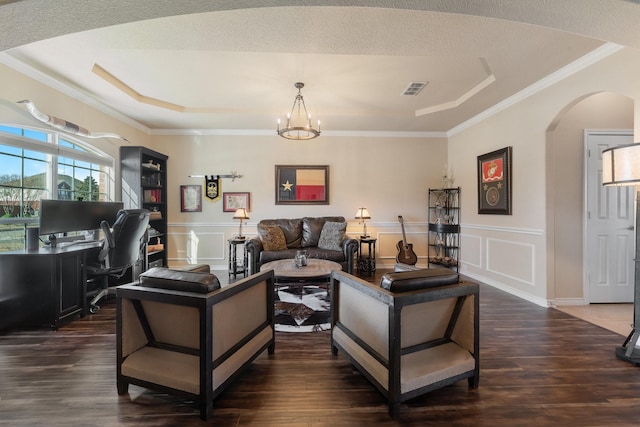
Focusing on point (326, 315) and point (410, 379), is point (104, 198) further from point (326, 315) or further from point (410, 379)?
point (410, 379)

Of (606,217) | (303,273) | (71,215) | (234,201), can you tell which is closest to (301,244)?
(234,201)

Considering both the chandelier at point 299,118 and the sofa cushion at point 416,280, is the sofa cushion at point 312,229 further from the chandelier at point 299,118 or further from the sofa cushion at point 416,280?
the sofa cushion at point 416,280

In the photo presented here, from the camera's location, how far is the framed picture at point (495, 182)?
386 centimetres

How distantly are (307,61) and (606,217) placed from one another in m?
3.89

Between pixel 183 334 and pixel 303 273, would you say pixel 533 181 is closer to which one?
pixel 303 273

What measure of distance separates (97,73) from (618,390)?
5.33m

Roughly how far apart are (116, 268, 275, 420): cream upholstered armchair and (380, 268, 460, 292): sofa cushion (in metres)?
0.94

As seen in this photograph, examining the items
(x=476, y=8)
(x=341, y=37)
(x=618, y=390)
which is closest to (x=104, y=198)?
(x=341, y=37)

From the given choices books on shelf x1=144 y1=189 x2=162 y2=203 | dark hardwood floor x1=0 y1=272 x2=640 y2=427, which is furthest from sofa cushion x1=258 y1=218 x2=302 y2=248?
dark hardwood floor x1=0 y1=272 x2=640 y2=427

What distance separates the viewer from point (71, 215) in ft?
10.6

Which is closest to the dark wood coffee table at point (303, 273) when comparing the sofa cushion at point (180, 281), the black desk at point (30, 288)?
the sofa cushion at point (180, 281)

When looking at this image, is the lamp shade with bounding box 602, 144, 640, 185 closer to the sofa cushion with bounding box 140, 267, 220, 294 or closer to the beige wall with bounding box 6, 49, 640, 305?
the beige wall with bounding box 6, 49, 640, 305

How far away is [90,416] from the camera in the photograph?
1551 mm

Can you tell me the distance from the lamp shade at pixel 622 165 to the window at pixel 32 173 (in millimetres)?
5323
